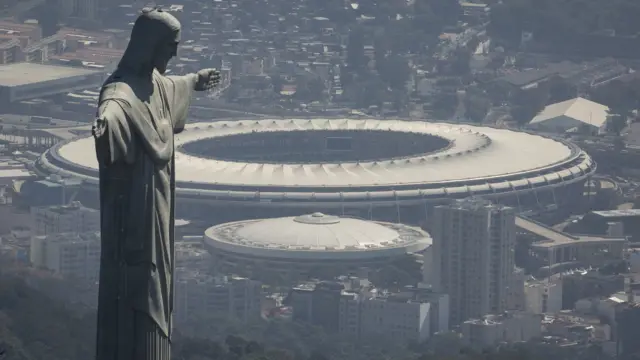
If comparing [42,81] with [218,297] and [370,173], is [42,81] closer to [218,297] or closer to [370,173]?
[370,173]

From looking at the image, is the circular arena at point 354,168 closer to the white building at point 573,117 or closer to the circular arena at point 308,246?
the circular arena at point 308,246

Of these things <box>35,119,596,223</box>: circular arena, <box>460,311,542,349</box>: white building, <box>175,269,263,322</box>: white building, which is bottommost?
<box>35,119,596,223</box>: circular arena

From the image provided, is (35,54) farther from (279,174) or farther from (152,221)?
(152,221)

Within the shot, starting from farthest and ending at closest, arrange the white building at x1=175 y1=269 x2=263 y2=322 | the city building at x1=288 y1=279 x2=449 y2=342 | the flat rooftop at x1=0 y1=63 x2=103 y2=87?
the flat rooftop at x1=0 y1=63 x2=103 y2=87 < the white building at x1=175 y1=269 x2=263 y2=322 < the city building at x1=288 y1=279 x2=449 y2=342

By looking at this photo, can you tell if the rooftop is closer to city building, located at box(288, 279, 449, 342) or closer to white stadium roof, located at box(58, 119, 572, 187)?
white stadium roof, located at box(58, 119, 572, 187)

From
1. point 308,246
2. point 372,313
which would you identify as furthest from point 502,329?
point 308,246

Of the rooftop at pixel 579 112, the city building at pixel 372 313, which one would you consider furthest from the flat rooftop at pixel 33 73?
the city building at pixel 372 313

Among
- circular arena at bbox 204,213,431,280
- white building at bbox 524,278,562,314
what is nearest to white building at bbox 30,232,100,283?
circular arena at bbox 204,213,431,280
